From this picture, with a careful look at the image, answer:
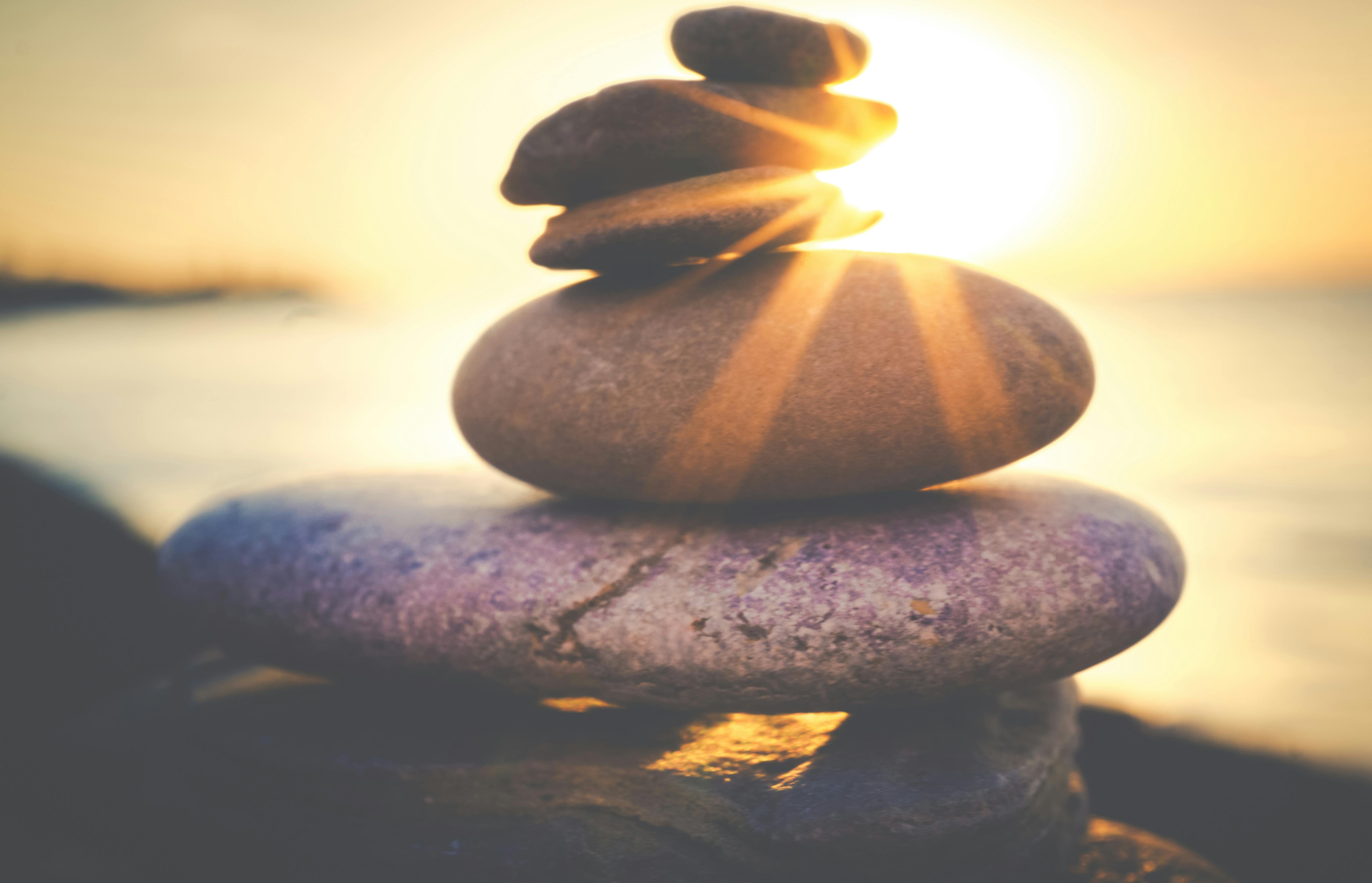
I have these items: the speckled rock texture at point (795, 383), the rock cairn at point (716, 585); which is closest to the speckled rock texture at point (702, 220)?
the rock cairn at point (716, 585)

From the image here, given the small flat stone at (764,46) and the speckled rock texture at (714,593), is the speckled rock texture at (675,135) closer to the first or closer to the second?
the small flat stone at (764,46)

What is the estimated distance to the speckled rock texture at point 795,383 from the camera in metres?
2.08

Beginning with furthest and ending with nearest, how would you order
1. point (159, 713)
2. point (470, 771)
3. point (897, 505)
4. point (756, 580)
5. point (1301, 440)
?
1. point (1301, 440)
2. point (159, 713)
3. point (897, 505)
4. point (470, 771)
5. point (756, 580)

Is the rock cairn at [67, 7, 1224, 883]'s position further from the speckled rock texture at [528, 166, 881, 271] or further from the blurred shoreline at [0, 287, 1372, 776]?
the blurred shoreline at [0, 287, 1372, 776]

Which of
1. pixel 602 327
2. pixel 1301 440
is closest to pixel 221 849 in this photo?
pixel 602 327

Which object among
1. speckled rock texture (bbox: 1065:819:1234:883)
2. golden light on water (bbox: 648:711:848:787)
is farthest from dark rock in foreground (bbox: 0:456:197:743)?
speckled rock texture (bbox: 1065:819:1234:883)

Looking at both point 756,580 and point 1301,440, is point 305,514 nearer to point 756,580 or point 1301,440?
point 756,580

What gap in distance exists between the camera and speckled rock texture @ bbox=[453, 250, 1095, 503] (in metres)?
2.08

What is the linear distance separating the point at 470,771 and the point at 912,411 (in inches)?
61.9

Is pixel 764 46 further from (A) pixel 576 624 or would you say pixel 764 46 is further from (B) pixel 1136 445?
(B) pixel 1136 445

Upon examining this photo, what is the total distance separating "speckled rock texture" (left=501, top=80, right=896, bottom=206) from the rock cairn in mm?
10

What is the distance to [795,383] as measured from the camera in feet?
6.75

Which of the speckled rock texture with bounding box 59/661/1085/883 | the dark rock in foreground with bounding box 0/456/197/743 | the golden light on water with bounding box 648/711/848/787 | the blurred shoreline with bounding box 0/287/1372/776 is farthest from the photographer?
the blurred shoreline with bounding box 0/287/1372/776

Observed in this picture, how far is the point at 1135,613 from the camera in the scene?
2.13 meters
